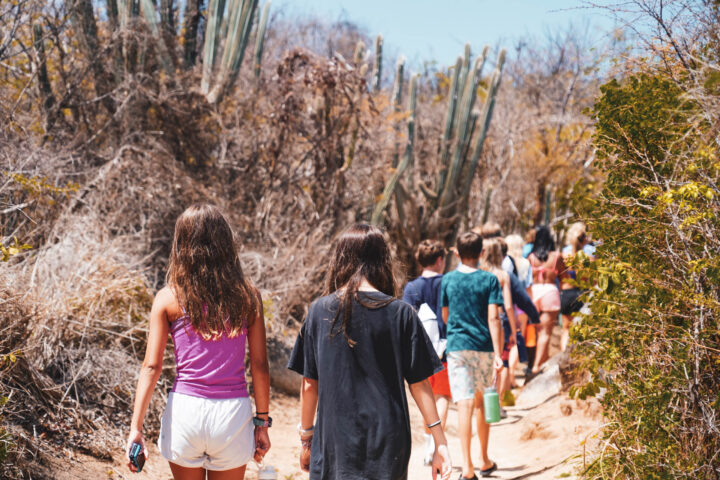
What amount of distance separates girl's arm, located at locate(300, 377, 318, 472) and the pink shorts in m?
5.82

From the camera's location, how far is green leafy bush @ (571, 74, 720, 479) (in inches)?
134

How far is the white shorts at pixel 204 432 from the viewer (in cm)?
279

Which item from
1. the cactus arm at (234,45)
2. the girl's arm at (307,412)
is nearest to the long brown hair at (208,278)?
the girl's arm at (307,412)

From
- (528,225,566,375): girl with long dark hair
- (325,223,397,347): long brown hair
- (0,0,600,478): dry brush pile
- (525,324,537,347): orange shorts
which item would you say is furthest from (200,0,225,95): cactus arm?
(325,223,397,347): long brown hair

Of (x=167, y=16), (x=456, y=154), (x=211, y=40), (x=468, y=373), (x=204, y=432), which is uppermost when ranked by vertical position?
(x=167, y=16)

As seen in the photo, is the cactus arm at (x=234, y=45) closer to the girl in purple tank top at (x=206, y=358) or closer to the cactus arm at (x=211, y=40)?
the cactus arm at (x=211, y=40)

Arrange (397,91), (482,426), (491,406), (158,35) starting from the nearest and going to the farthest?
(491,406)
(482,426)
(158,35)
(397,91)

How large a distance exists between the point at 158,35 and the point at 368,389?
7.70 meters

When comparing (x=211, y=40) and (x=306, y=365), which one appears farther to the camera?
(x=211, y=40)

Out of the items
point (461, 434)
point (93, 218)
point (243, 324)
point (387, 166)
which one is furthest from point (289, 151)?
point (243, 324)

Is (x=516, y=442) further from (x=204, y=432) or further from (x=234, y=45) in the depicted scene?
(x=234, y=45)

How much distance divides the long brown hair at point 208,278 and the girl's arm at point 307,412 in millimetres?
395

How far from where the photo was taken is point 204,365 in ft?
9.41

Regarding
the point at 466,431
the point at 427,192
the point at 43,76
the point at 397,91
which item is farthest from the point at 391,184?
the point at 466,431
